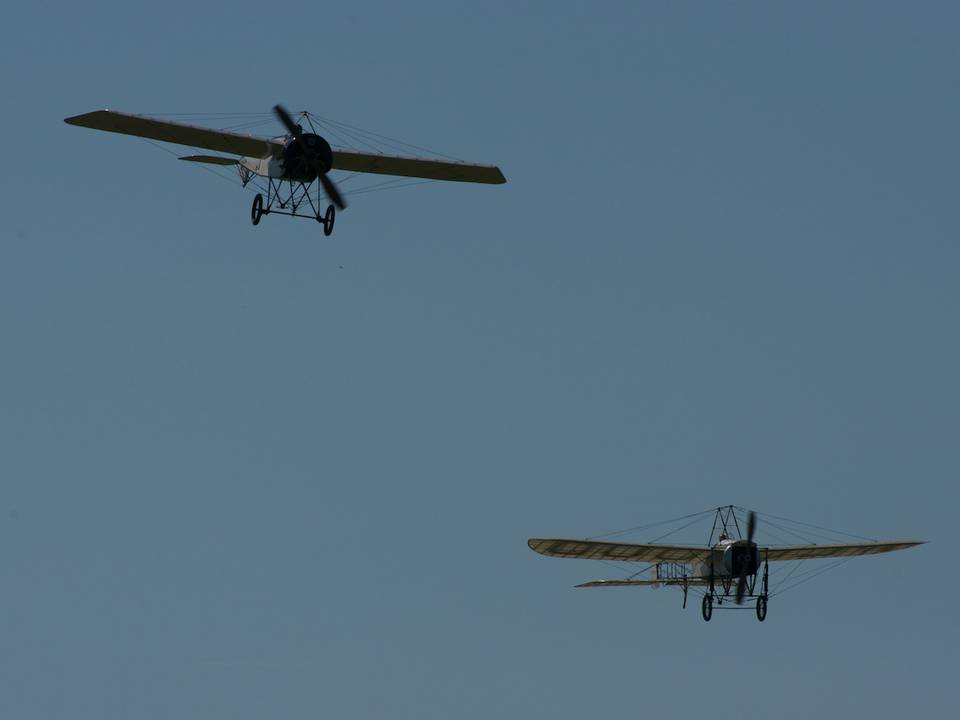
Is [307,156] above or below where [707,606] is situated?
above

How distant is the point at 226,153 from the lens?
2363 inches

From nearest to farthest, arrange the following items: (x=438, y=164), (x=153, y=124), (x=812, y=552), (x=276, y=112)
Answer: (x=276, y=112), (x=153, y=124), (x=438, y=164), (x=812, y=552)

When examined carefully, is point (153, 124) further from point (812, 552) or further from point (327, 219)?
point (812, 552)

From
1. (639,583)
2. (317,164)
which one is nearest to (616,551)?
(639,583)

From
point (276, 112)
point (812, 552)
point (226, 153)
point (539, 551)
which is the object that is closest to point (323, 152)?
point (276, 112)

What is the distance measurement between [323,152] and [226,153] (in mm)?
6085

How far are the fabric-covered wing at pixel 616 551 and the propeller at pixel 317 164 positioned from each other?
14512mm

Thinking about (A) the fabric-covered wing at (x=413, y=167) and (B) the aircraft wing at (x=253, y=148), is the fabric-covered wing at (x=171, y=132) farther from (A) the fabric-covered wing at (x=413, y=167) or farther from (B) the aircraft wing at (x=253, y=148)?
(A) the fabric-covered wing at (x=413, y=167)

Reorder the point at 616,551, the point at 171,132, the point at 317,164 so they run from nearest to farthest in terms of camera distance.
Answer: the point at 317,164, the point at 171,132, the point at 616,551

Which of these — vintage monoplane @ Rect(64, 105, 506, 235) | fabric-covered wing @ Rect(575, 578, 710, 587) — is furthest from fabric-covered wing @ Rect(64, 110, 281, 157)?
fabric-covered wing @ Rect(575, 578, 710, 587)

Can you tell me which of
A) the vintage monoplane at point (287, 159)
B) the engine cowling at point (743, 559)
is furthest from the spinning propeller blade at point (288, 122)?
the engine cowling at point (743, 559)

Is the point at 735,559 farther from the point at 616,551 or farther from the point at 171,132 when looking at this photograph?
the point at 171,132

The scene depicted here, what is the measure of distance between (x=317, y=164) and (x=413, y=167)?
30.8 ft

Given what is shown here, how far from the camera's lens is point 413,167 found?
2518 inches
